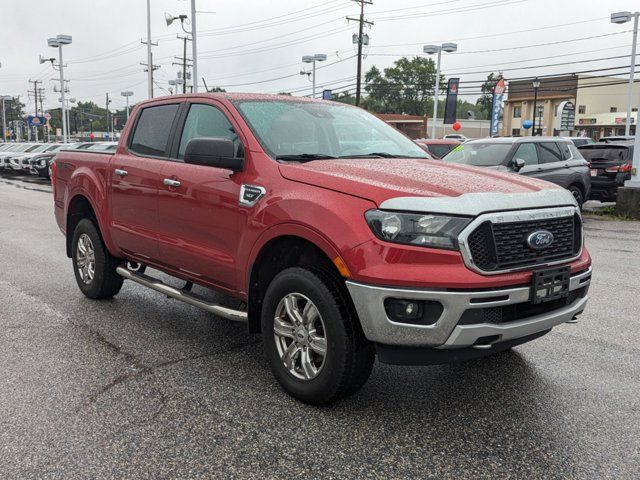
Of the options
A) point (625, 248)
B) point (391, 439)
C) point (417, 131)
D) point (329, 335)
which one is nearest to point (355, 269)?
point (329, 335)

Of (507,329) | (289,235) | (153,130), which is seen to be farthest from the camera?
(153,130)

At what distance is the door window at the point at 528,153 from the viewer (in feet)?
40.5

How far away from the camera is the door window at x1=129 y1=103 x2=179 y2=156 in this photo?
4949 mm

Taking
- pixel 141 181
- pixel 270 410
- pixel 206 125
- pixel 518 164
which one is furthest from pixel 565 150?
pixel 270 410

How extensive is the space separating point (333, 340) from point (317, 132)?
66.8 inches

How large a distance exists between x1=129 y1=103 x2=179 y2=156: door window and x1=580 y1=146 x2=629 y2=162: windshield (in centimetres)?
1313

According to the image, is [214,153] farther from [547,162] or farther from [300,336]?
[547,162]

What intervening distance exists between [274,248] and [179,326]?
183 centimetres

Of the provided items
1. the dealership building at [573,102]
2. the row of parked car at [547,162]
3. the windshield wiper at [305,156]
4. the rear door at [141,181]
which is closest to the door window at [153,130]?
the rear door at [141,181]

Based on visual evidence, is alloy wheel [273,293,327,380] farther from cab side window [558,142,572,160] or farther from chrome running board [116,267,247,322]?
cab side window [558,142,572,160]

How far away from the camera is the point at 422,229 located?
10.1ft

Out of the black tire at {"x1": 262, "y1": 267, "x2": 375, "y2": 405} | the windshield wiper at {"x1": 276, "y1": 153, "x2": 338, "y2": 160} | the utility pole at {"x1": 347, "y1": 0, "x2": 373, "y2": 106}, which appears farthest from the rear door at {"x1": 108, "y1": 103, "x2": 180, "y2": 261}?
the utility pole at {"x1": 347, "y1": 0, "x2": 373, "y2": 106}

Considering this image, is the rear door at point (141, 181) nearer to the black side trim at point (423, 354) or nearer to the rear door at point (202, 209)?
the rear door at point (202, 209)

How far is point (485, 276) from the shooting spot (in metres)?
3.05
